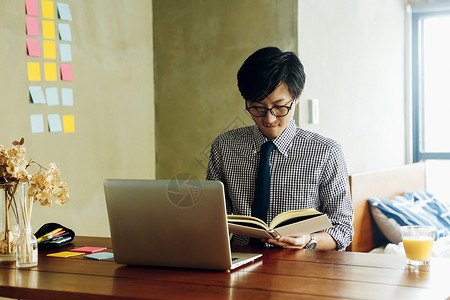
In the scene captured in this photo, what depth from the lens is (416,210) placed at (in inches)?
137

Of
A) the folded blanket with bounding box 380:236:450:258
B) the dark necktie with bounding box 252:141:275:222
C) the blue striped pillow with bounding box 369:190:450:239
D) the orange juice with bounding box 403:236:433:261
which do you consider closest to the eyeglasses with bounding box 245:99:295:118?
the dark necktie with bounding box 252:141:275:222

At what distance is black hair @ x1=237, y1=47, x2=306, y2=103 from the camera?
2014 millimetres

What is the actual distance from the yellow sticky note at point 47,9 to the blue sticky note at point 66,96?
1.07 feet

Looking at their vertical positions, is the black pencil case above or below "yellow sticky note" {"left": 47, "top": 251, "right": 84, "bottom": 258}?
above

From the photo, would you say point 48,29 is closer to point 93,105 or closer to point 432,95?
point 93,105

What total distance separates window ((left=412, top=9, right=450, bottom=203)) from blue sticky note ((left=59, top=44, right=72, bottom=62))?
274 centimetres

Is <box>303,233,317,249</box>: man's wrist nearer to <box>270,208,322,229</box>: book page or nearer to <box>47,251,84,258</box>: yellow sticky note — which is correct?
<box>270,208,322,229</box>: book page

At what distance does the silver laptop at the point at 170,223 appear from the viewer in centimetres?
146

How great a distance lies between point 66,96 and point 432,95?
2.87 metres

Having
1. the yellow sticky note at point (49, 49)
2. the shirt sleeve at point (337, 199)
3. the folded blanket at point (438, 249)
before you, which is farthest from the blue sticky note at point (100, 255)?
the folded blanket at point (438, 249)

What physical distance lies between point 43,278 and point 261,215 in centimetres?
82

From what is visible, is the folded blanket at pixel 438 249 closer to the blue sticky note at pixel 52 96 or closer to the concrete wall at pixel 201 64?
the concrete wall at pixel 201 64

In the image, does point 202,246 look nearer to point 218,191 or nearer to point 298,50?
point 218,191

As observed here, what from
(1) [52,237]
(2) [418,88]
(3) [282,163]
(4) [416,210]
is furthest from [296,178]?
(2) [418,88]
